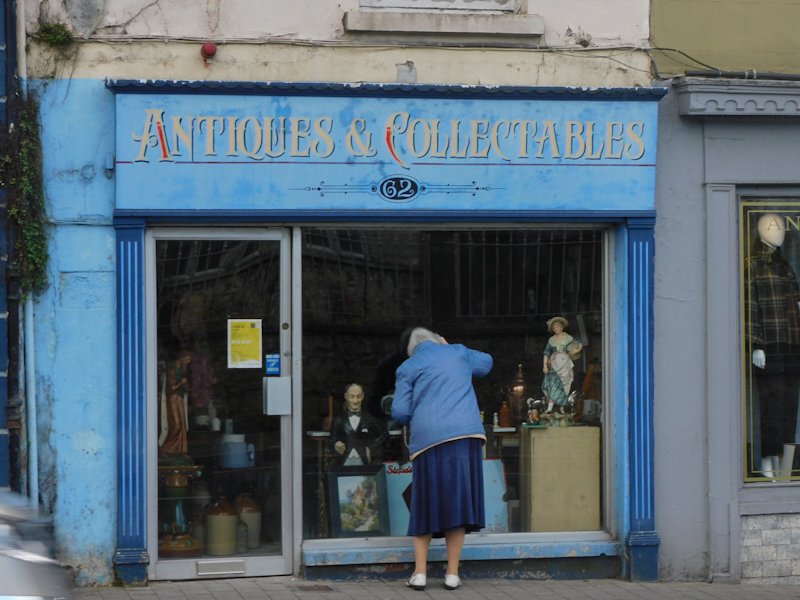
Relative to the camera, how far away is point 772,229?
10.2m

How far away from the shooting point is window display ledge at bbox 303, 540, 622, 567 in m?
9.43

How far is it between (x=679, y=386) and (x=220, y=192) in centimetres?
355

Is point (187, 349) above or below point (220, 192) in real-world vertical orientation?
below

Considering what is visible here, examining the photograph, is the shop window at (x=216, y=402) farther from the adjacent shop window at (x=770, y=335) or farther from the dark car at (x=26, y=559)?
the dark car at (x=26, y=559)

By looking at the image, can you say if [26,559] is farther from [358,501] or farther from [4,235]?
[358,501]

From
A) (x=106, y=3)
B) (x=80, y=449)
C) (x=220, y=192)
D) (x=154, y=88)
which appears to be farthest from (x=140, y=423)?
(x=106, y=3)

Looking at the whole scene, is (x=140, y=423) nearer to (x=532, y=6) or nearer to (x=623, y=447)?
(x=623, y=447)

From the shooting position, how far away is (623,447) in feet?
32.0

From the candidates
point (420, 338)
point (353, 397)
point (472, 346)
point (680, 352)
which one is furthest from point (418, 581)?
point (680, 352)

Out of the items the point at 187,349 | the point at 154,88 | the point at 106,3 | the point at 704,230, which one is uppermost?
the point at 106,3

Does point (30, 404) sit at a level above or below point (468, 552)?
above

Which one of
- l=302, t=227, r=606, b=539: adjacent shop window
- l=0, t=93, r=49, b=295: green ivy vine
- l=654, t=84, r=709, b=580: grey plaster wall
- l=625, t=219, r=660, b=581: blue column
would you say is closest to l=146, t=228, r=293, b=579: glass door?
l=302, t=227, r=606, b=539: adjacent shop window

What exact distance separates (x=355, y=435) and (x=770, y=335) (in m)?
3.19

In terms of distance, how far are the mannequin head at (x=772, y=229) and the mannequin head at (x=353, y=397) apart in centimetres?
319
